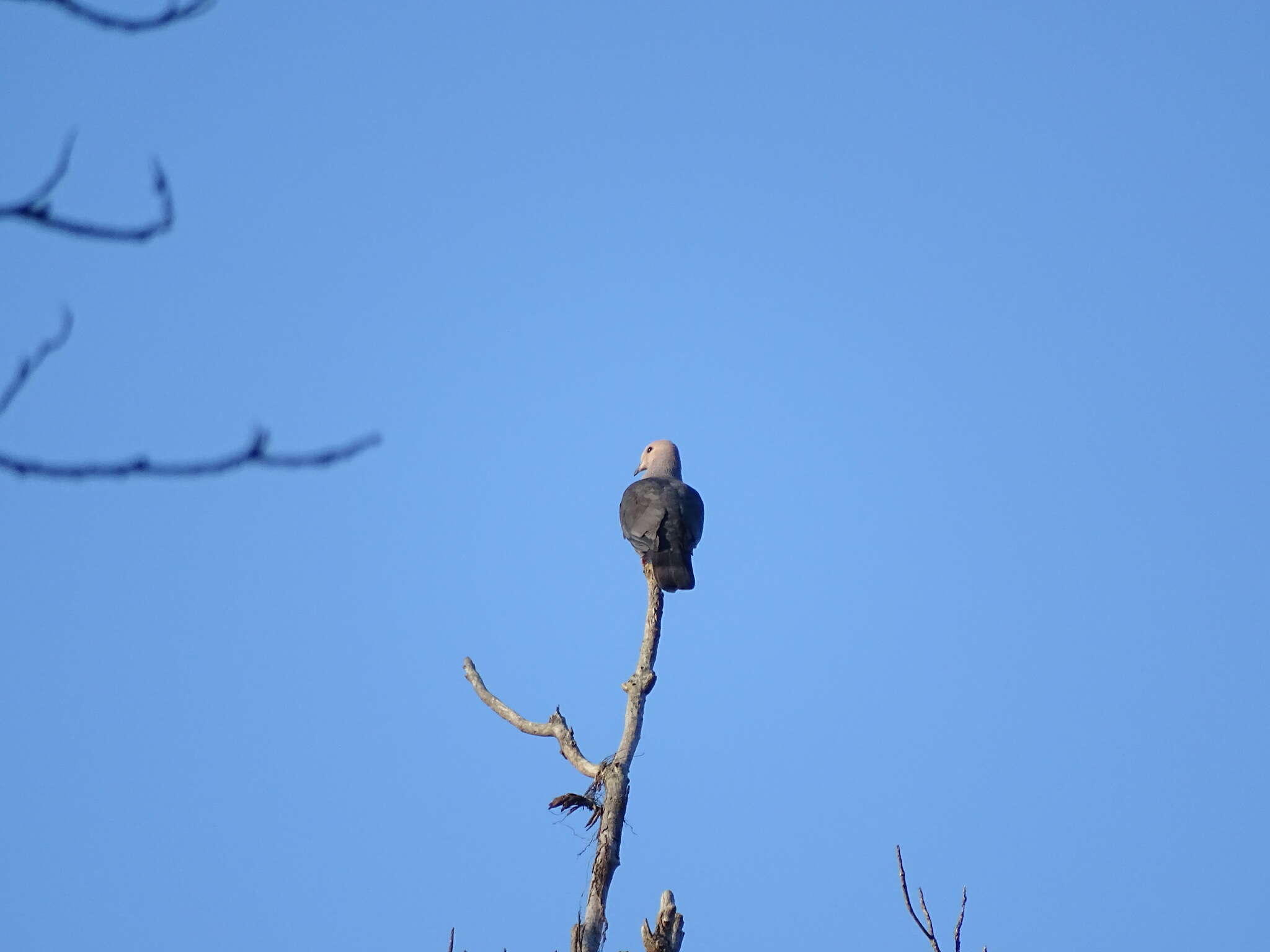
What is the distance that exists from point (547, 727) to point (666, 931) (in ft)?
5.74

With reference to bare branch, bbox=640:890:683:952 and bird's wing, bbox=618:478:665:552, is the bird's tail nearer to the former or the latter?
bird's wing, bbox=618:478:665:552

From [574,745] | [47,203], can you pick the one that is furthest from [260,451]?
[574,745]

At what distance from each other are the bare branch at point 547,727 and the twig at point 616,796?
0.47 ft

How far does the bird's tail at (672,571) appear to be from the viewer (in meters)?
8.48

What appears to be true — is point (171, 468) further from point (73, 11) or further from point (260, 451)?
point (73, 11)

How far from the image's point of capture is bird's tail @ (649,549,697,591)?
334 inches

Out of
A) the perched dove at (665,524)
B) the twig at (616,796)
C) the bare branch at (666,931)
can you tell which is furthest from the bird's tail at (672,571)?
the bare branch at (666,931)

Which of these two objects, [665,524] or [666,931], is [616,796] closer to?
[666,931]

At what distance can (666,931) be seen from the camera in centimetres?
538

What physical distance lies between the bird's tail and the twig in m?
0.98

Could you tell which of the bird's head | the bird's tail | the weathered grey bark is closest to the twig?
the weathered grey bark

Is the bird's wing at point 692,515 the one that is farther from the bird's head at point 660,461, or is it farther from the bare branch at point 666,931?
the bare branch at point 666,931

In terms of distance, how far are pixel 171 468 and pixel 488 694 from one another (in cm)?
598

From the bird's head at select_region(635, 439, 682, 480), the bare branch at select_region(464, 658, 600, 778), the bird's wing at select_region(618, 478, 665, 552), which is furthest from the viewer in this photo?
the bird's head at select_region(635, 439, 682, 480)
